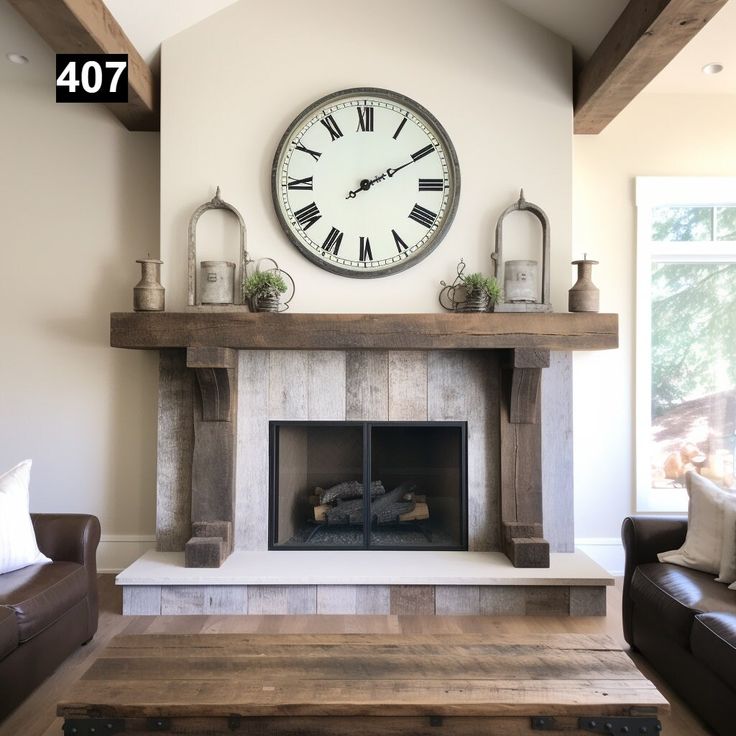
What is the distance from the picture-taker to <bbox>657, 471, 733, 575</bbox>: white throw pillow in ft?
8.62

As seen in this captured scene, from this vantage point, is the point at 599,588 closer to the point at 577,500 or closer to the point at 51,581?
the point at 577,500

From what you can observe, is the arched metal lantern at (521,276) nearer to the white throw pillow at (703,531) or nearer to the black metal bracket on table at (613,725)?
the white throw pillow at (703,531)

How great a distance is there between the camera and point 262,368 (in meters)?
3.68

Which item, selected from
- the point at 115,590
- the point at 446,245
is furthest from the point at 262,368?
the point at 115,590

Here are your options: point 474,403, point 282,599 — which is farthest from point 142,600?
point 474,403

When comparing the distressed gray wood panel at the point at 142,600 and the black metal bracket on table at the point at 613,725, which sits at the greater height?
the black metal bracket on table at the point at 613,725

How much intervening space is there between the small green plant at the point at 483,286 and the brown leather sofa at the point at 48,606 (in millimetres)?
2082

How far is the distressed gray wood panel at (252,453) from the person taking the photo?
11.9ft

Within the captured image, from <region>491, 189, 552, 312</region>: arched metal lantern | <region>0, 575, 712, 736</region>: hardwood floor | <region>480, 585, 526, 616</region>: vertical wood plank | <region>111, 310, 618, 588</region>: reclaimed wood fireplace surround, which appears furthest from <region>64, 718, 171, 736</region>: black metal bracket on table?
<region>491, 189, 552, 312</region>: arched metal lantern

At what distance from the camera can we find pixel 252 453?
3658 millimetres

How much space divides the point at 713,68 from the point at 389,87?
5.69 feet

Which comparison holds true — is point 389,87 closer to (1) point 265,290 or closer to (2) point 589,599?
(1) point 265,290

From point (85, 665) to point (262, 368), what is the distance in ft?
5.33

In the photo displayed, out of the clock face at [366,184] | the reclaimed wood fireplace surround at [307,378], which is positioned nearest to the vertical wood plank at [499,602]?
the reclaimed wood fireplace surround at [307,378]
